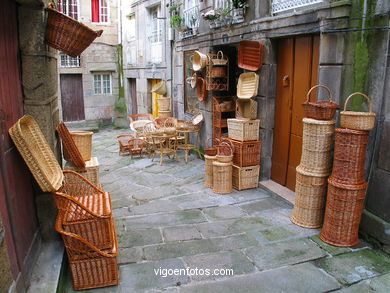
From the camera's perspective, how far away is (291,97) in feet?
18.5

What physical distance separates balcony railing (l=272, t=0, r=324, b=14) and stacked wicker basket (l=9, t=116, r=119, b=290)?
389cm

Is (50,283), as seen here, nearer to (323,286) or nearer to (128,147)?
(323,286)

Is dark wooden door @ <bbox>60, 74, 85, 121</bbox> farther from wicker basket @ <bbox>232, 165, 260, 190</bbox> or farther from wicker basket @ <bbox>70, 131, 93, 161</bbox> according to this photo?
wicker basket @ <bbox>232, 165, 260, 190</bbox>

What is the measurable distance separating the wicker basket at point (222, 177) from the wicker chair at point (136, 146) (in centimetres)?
373

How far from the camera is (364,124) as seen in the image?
3.84m

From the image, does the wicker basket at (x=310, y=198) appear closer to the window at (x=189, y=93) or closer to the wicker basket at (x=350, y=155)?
the wicker basket at (x=350, y=155)

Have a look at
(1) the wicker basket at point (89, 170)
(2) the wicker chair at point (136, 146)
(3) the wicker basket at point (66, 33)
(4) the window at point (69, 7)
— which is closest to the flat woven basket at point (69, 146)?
(1) the wicker basket at point (89, 170)

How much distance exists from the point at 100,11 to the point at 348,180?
1315cm

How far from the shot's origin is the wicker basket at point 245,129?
239 inches

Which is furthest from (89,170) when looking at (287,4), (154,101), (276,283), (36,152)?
(154,101)

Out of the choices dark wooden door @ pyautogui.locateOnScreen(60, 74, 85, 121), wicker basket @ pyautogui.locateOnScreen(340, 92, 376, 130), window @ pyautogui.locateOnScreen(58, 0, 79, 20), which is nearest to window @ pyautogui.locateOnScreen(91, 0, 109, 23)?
window @ pyautogui.locateOnScreen(58, 0, 79, 20)

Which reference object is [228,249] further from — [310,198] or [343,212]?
[343,212]

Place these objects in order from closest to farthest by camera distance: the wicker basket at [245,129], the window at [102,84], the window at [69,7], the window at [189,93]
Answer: the wicker basket at [245,129] → the window at [189,93] → the window at [69,7] → the window at [102,84]

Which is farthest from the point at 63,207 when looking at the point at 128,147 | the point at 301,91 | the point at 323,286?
the point at 128,147
